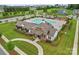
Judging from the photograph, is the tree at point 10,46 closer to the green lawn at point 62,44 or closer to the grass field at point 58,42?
the grass field at point 58,42

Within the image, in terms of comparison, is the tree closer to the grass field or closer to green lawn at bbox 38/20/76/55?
the grass field

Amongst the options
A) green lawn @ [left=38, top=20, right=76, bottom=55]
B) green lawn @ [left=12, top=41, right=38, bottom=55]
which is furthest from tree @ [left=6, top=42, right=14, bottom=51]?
green lawn @ [left=38, top=20, right=76, bottom=55]

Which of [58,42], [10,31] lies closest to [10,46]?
[10,31]

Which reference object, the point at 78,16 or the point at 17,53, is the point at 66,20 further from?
the point at 17,53

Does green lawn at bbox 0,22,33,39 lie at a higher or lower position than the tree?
higher
